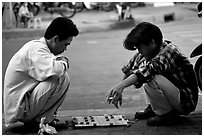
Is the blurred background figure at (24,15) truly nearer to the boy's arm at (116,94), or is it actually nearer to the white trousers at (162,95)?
the white trousers at (162,95)

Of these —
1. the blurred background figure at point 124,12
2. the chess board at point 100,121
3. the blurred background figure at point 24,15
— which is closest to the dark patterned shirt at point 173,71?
the chess board at point 100,121

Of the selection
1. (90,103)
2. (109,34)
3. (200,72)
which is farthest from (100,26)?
(200,72)

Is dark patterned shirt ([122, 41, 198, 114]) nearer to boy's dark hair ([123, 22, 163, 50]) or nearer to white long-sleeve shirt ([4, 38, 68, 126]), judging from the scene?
boy's dark hair ([123, 22, 163, 50])

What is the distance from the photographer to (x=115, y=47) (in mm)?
10000

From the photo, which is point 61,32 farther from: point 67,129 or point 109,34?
point 109,34

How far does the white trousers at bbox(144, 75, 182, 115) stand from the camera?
3.37 meters

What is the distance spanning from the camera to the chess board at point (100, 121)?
3588mm

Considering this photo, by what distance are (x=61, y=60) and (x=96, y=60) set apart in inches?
192

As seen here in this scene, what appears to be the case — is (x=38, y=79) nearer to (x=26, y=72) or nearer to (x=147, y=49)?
(x=26, y=72)

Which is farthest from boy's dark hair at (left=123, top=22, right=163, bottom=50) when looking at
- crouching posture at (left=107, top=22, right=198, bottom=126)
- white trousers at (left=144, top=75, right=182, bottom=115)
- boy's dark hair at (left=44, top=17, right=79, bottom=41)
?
boy's dark hair at (left=44, top=17, right=79, bottom=41)

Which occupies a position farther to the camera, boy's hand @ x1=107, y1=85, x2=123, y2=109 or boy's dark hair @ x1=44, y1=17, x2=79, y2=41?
boy's dark hair @ x1=44, y1=17, x2=79, y2=41

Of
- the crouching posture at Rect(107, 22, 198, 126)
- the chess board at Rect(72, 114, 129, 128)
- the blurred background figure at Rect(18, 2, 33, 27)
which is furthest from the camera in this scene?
the blurred background figure at Rect(18, 2, 33, 27)

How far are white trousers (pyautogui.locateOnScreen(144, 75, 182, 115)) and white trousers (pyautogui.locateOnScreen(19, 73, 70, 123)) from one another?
62 centimetres

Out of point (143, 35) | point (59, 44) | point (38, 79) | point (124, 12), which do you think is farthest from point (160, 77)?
point (124, 12)
